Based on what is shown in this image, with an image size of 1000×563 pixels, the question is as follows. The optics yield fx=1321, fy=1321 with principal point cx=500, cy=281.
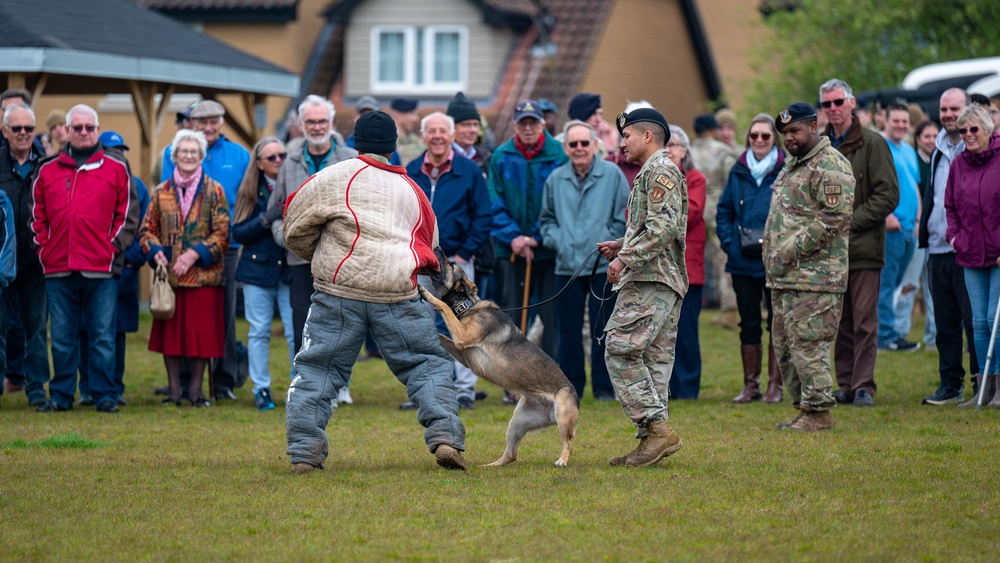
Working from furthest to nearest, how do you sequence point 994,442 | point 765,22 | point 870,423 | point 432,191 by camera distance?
1. point 765,22
2. point 432,191
3. point 870,423
4. point 994,442

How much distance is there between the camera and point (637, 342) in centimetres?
773

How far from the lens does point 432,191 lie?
10891 mm

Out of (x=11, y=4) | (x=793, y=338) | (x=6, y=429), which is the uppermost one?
(x=11, y=4)

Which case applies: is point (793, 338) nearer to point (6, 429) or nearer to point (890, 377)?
point (890, 377)

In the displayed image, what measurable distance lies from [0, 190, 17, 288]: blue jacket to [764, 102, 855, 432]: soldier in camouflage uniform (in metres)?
5.74

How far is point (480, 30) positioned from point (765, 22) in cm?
604

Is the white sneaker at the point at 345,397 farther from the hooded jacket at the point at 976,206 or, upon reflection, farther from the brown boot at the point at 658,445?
the hooded jacket at the point at 976,206

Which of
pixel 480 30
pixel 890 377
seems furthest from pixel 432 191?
pixel 480 30

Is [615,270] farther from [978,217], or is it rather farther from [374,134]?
[978,217]

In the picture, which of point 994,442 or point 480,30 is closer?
point 994,442

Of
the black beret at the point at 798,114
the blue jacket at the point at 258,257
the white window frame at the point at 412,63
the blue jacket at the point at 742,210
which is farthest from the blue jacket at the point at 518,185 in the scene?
the white window frame at the point at 412,63

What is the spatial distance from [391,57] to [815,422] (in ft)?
70.5

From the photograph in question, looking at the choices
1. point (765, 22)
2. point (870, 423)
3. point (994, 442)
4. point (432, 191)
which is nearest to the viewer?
point (994, 442)

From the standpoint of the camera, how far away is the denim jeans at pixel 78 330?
10.5 meters
